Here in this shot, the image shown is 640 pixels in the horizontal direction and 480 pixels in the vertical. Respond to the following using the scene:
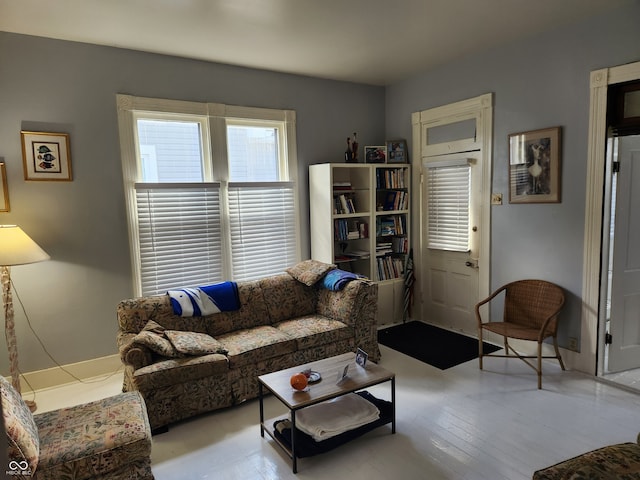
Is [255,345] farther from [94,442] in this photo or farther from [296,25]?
[296,25]

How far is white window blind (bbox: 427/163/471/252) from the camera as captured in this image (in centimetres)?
428

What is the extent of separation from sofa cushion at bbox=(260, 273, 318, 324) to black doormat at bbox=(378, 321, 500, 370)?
95 centimetres

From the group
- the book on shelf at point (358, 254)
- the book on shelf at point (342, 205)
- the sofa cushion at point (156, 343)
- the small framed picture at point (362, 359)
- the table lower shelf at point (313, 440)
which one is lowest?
the table lower shelf at point (313, 440)

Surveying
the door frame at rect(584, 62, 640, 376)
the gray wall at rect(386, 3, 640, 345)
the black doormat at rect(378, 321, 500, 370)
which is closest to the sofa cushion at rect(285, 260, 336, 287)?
the black doormat at rect(378, 321, 500, 370)

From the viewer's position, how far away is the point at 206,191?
399cm

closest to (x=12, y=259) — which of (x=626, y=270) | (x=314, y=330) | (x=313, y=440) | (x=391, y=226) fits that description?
(x=314, y=330)

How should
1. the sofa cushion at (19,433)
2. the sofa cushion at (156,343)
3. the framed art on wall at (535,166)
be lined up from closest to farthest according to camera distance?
the sofa cushion at (19,433)
the sofa cushion at (156,343)
the framed art on wall at (535,166)

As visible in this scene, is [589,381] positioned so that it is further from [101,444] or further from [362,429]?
[101,444]

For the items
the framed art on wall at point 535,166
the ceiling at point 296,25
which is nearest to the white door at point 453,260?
the framed art on wall at point 535,166

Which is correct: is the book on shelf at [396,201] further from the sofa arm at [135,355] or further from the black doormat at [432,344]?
the sofa arm at [135,355]

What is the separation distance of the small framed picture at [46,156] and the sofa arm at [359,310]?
98.1 inches

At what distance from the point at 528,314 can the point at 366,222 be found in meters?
1.91

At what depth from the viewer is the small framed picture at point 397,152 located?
4840 millimetres

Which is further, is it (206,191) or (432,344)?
(432,344)
